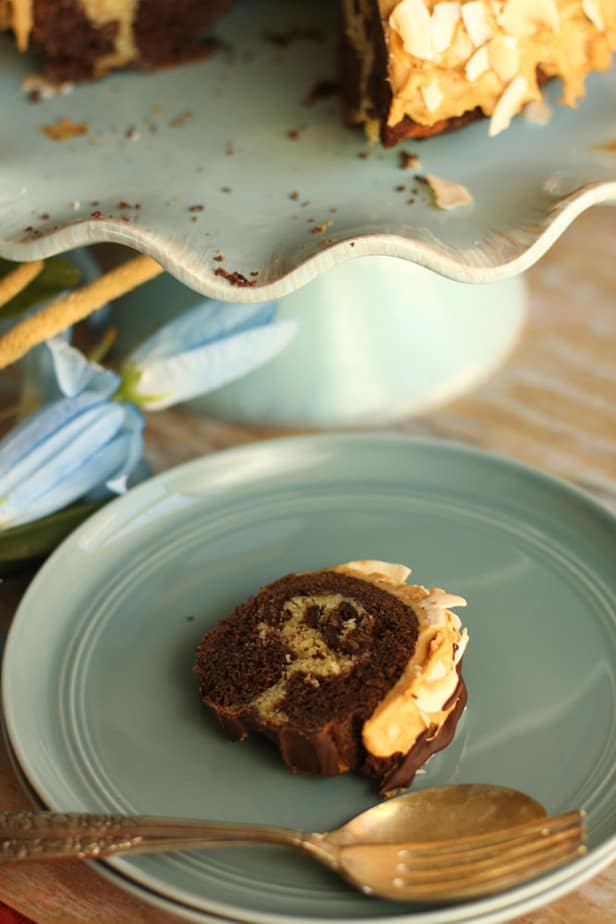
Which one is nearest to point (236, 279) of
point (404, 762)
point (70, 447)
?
point (70, 447)

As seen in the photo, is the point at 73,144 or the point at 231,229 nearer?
the point at 231,229

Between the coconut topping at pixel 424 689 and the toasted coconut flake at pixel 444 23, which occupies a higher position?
the toasted coconut flake at pixel 444 23

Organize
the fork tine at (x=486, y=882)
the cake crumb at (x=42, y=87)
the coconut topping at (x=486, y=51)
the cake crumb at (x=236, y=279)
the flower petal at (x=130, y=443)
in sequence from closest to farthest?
1. the fork tine at (x=486, y=882)
2. the cake crumb at (x=236, y=279)
3. the coconut topping at (x=486, y=51)
4. the flower petal at (x=130, y=443)
5. the cake crumb at (x=42, y=87)

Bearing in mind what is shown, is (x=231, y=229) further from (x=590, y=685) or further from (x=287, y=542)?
(x=590, y=685)

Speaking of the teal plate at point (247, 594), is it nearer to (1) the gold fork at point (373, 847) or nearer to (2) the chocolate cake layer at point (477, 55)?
(1) the gold fork at point (373, 847)

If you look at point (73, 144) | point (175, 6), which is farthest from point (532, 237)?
point (175, 6)

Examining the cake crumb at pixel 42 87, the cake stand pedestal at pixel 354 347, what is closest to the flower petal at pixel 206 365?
the cake stand pedestal at pixel 354 347
